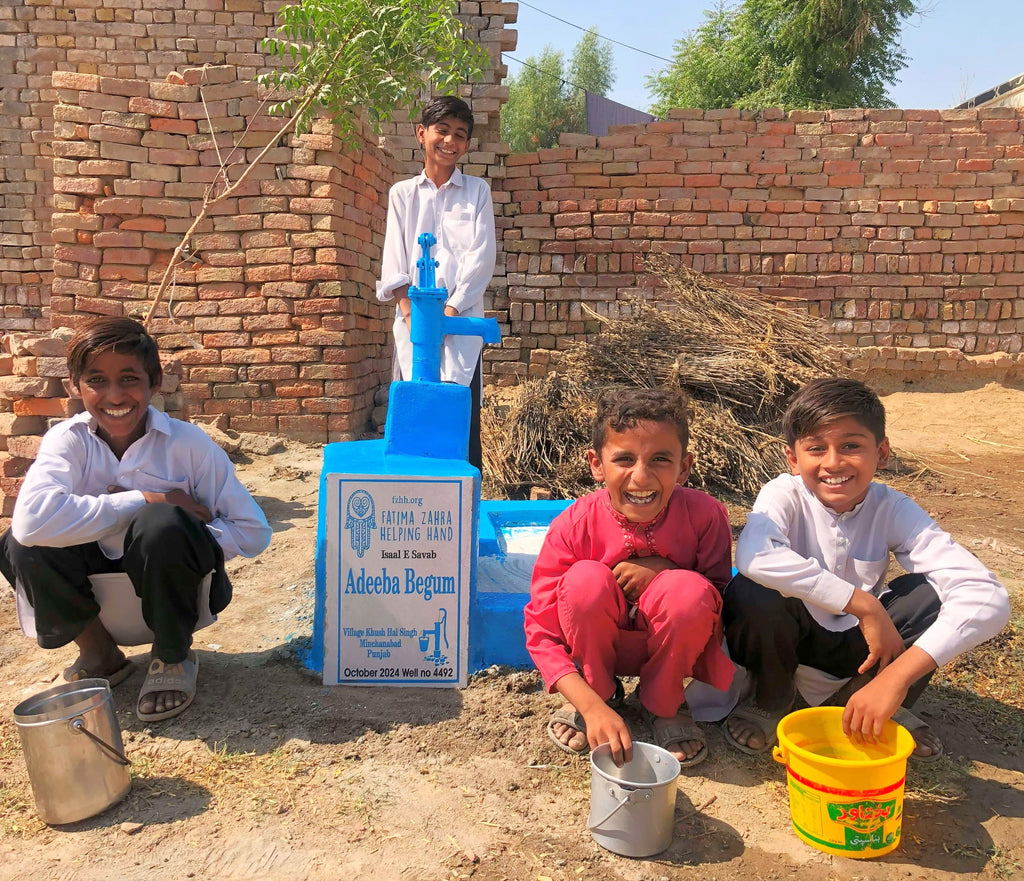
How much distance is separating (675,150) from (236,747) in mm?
6876

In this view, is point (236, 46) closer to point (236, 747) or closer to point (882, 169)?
point (882, 169)

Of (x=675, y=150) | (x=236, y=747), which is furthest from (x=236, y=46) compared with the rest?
(x=236, y=747)

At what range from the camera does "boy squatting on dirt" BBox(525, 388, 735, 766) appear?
6.43 ft

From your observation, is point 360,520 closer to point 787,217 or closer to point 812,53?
point 787,217

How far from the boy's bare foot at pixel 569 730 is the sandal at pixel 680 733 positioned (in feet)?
0.66

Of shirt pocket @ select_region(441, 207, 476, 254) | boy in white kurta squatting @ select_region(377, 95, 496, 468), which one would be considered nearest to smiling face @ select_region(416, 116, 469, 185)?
boy in white kurta squatting @ select_region(377, 95, 496, 468)

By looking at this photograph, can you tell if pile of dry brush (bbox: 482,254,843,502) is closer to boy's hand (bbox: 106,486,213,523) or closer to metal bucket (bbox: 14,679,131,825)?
boy's hand (bbox: 106,486,213,523)

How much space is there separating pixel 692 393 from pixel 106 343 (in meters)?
3.92

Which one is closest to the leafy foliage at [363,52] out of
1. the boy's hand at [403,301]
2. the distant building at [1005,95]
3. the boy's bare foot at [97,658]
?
the boy's hand at [403,301]

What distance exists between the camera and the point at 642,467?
6.55 ft

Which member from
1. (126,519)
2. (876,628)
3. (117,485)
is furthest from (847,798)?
(117,485)

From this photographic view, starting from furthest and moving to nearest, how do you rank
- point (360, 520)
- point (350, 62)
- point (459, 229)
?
point (350, 62) → point (459, 229) → point (360, 520)

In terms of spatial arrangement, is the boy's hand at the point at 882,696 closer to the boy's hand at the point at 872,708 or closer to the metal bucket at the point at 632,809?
the boy's hand at the point at 872,708

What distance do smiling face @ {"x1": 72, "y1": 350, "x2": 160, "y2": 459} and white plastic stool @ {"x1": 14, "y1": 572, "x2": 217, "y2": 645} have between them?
15.5 inches
